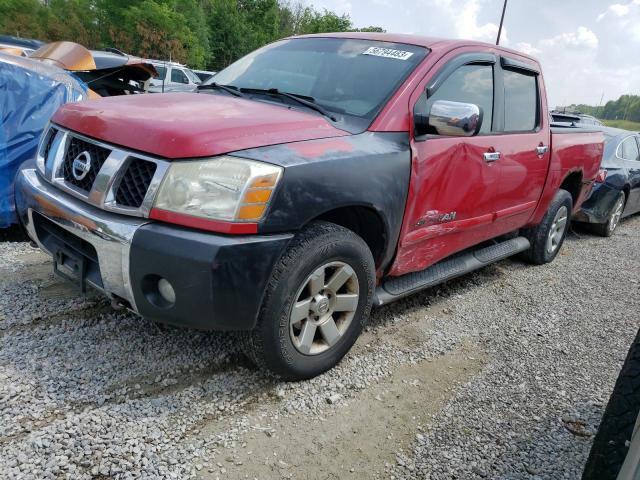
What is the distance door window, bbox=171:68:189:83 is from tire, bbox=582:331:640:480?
13.7 metres

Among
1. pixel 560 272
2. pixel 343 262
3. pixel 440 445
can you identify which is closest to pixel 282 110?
pixel 343 262

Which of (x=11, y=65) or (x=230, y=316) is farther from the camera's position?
(x=11, y=65)

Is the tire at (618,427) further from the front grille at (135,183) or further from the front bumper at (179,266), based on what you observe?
the front grille at (135,183)

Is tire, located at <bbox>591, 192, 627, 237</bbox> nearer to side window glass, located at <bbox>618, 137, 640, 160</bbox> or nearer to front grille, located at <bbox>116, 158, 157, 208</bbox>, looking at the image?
side window glass, located at <bbox>618, 137, 640, 160</bbox>

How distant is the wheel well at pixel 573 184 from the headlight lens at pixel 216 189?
4.08 metres

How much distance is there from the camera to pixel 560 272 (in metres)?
4.98

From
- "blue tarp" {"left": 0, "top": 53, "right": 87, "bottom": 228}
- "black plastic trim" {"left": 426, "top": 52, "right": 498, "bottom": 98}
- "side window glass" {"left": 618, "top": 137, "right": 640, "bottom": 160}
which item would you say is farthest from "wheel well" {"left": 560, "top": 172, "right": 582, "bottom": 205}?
"blue tarp" {"left": 0, "top": 53, "right": 87, "bottom": 228}

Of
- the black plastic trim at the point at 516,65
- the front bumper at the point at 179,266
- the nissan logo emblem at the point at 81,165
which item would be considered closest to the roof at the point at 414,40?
the black plastic trim at the point at 516,65

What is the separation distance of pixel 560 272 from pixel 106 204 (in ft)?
14.6

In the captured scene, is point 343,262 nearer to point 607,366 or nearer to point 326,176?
point 326,176

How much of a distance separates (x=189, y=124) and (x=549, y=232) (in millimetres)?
3955

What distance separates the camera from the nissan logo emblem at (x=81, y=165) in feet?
7.47

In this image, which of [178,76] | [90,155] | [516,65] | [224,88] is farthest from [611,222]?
[178,76]

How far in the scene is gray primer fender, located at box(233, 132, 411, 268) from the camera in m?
2.08
